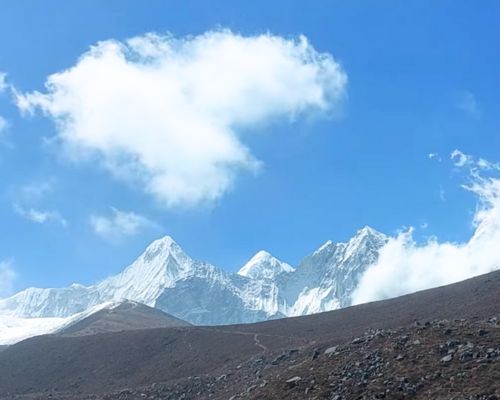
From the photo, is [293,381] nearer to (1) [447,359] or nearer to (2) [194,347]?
(1) [447,359]

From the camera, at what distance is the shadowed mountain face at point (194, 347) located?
318 ft

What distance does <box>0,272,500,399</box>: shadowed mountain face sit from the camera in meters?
96.8

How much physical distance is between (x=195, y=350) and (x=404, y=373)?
74.2 m

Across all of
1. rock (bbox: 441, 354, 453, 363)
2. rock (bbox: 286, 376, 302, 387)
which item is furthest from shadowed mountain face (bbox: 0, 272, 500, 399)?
rock (bbox: 441, 354, 453, 363)

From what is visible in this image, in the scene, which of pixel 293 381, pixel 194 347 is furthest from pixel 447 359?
pixel 194 347

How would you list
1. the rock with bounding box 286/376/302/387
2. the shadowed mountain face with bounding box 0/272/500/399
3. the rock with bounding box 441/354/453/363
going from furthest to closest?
the shadowed mountain face with bounding box 0/272/500/399, the rock with bounding box 286/376/302/387, the rock with bounding box 441/354/453/363

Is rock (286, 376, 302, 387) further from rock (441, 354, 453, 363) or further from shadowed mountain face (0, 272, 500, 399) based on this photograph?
shadowed mountain face (0, 272, 500, 399)

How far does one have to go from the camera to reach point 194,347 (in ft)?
392

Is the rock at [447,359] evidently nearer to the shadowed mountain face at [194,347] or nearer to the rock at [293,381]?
the rock at [293,381]

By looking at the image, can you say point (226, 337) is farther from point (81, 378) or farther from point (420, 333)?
point (420, 333)

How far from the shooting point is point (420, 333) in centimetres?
5547

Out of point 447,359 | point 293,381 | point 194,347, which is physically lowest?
point 447,359

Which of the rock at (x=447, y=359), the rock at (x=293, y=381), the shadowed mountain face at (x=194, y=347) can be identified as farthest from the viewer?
the shadowed mountain face at (x=194, y=347)

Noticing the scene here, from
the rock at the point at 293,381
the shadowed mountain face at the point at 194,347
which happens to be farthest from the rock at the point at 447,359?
the shadowed mountain face at the point at 194,347
